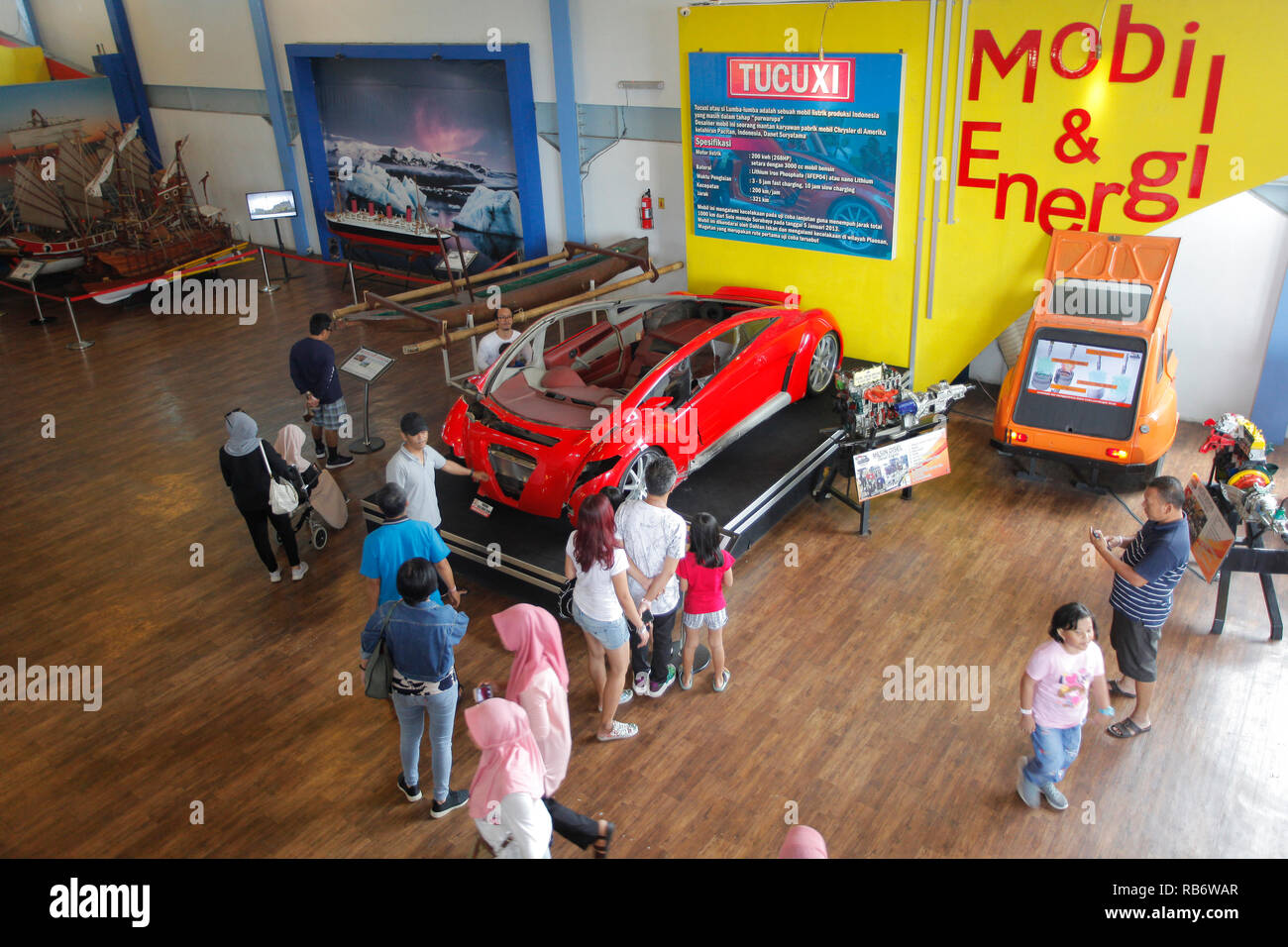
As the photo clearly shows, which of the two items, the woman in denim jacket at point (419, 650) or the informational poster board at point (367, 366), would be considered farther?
the informational poster board at point (367, 366)

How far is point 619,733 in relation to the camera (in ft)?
16.7

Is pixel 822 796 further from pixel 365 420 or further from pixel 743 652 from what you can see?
pixel 365 420

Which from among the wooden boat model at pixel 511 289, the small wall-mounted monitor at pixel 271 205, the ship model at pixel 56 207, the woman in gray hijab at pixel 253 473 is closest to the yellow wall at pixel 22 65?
the ship model at pixel 56 207

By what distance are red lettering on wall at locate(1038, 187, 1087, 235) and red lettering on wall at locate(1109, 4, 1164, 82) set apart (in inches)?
36.4

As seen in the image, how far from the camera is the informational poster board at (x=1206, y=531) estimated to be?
17.5ft

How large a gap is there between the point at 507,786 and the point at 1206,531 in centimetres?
455

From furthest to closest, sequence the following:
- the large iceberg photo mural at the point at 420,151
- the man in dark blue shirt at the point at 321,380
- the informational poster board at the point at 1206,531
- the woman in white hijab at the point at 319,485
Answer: the large iceberg photo mural at the point at 420,151 < the man in dark blue shirt at the point at 321,380 < the woman in white hijab at the point at 319,485 < the informational poster board at the point at 1206,531

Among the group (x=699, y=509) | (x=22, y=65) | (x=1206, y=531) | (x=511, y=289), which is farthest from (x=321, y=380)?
(x=22, y=65)

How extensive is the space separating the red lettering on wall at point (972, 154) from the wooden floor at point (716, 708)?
2.37 metres

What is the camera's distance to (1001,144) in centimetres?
796

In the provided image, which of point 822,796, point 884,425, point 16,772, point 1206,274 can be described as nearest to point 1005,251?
point 1206,274

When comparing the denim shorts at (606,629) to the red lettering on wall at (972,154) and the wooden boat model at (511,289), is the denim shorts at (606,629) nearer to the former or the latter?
the wooden boat model at (511,289)

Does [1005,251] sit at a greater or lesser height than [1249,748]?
greater

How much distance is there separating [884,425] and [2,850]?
242 inches
